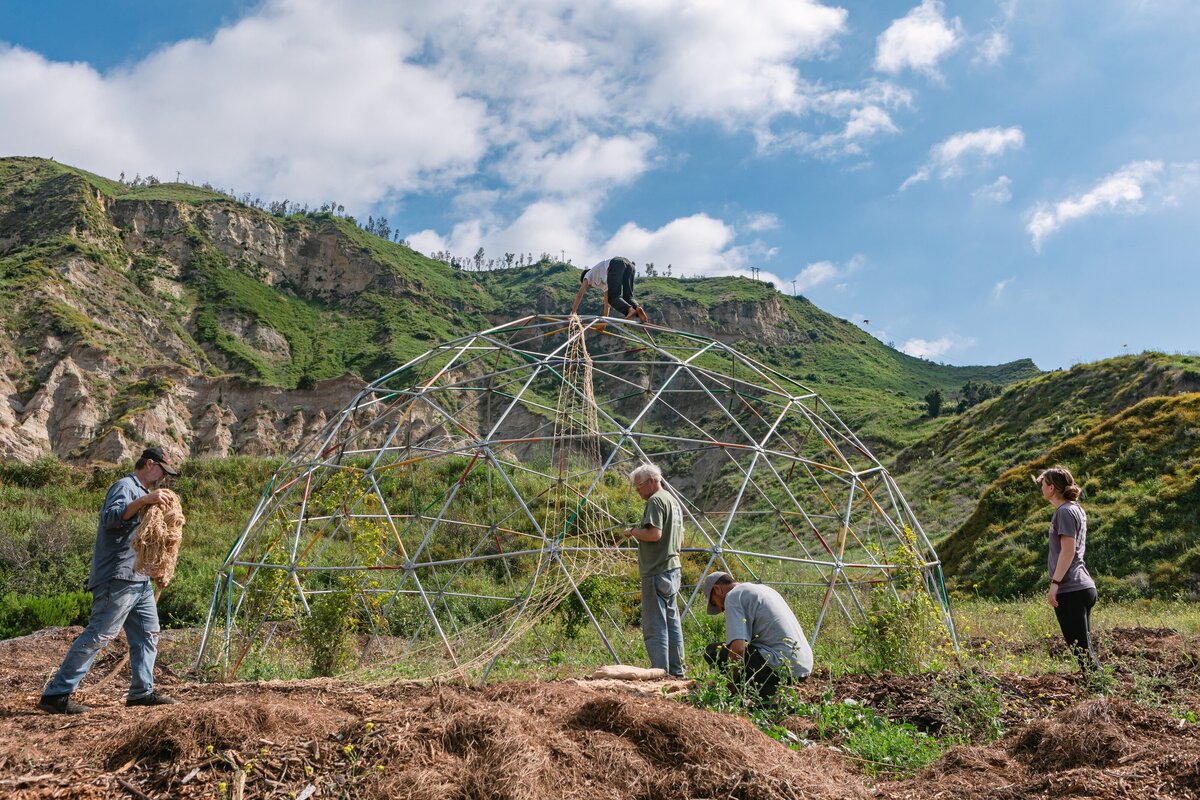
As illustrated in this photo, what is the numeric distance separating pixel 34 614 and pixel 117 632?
32.5ft

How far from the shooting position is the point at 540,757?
3.32m

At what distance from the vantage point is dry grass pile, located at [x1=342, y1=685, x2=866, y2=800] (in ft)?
10.4

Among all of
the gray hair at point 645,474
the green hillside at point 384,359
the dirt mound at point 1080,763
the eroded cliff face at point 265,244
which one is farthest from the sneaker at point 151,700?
the eroded cliff face at point 265,244

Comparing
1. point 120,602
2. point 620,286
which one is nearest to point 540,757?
point 120,602

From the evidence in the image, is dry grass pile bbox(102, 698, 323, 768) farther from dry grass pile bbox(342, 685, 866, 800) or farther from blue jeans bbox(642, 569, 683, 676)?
blue jeans bbox(642, 569, 683, 676)

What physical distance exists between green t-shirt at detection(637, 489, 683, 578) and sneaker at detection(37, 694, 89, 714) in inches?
161

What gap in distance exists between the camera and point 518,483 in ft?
68.1

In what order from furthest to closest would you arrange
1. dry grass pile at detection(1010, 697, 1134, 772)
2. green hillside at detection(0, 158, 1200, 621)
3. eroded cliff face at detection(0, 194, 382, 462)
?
eroded cliff face at detection(0, 194, 382, 462) → green hillside at detection(0, 158, 1200, 621) → dry grass pile at detection(1010, 697, 1134, 772)

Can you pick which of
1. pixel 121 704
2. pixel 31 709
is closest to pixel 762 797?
pixel 121 704

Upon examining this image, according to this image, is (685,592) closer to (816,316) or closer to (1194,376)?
(1194,376)

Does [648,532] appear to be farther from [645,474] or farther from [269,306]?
[269,306]

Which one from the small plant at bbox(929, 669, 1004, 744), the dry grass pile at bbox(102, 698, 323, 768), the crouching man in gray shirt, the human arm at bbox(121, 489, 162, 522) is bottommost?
the small plant at bbox(929, 669, 1004, 744)

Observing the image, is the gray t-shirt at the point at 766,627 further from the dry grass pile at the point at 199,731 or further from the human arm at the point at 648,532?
the dry grass pile at the point at 199,731

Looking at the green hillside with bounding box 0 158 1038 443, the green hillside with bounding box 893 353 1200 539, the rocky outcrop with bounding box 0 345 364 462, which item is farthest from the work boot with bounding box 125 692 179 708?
the rocky outcrop with bounding box 0 345 364 462
